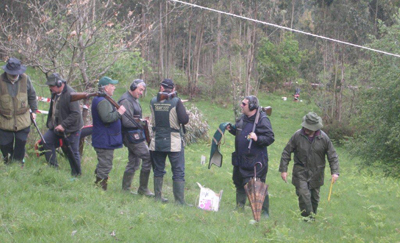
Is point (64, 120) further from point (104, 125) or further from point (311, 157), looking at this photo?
point (311, 157)

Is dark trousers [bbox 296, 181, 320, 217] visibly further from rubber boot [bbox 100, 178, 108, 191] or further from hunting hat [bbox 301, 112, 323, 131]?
rubber boot [bbox 100, 178, 108, 191]

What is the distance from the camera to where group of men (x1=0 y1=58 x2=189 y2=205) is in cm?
739

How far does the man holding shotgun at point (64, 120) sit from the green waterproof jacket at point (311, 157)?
345 centimetres

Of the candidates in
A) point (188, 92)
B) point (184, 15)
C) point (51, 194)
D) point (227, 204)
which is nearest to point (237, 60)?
point (188, 92)

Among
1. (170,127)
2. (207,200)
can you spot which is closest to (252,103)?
(170,127)

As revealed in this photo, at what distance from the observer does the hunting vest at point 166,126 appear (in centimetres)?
752

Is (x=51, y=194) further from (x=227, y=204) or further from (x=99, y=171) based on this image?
(x=227, y=204)

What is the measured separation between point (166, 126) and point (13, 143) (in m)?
2.52

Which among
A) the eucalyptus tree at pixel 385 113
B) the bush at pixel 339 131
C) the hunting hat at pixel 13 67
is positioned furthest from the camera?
the bush at pixel 339 131

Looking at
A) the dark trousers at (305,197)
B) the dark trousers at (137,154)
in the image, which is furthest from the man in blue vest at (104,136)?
the dark trousers at (305,197)

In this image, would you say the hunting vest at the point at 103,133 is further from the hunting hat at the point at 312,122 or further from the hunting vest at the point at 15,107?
the hunting hat at the point at 312,122

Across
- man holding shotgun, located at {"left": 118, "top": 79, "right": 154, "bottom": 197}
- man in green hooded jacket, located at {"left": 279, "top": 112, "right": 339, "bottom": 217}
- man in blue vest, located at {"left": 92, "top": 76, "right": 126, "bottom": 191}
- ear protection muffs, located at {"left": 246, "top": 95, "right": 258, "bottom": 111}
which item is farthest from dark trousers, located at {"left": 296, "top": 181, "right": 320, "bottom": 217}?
man in blue vest, located at {"left": 92, "top": 76, "right": 126, "bottom": 191}

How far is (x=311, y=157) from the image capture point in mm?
8016

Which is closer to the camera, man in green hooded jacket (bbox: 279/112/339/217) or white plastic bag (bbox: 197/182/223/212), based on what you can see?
white plastic bag (bbox: 197/182/223/212)
